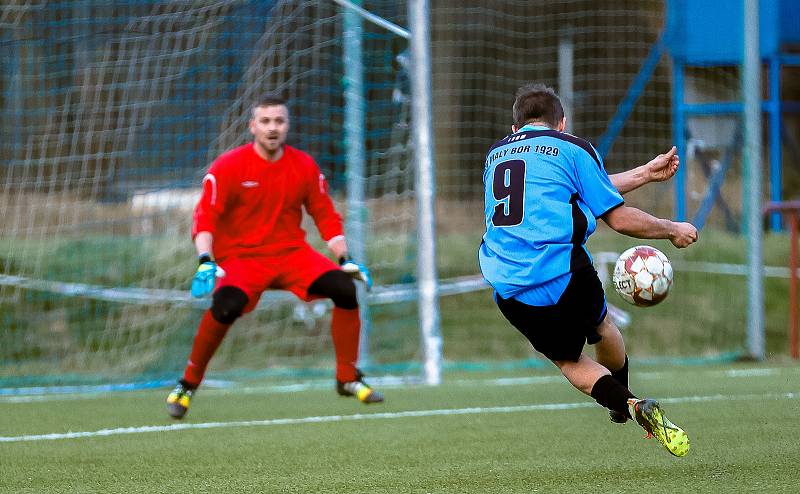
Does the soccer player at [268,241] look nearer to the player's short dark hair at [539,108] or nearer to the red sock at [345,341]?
the red sock at [345,341]

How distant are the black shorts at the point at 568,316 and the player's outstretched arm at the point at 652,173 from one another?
428 mm

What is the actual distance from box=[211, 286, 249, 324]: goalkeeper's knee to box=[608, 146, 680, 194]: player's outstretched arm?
103 inches

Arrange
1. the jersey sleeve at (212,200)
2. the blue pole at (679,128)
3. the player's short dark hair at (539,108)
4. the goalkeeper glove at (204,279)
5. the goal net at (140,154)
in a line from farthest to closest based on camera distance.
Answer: the blue pole at (679,128) < the goal net at (140,154) < the jersey sleeve at (212,200) < the goalkeeper glove at (204,279) < the player's short dark hair at (539,108)

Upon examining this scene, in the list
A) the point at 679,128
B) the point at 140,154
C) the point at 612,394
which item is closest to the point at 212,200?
the point at 140,154

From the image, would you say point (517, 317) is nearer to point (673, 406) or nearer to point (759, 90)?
point (673, 406)

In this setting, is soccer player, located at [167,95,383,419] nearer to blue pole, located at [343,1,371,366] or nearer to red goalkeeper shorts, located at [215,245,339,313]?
red goalkeeper shorts, located at [215,245,339,313]

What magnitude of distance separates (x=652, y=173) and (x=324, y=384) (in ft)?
14.6

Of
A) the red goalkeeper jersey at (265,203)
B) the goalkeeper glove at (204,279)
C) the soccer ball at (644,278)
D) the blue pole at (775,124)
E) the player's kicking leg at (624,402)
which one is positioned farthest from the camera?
the blue pole at (775,124)

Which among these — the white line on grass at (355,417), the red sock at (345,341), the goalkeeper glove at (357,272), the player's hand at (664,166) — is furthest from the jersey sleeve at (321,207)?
the player's hand at (664,166)

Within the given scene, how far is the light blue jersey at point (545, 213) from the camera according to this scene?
483cm

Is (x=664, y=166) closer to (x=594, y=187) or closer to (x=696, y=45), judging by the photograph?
(x=594, y=187)

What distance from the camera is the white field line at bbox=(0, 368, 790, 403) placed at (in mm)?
8398

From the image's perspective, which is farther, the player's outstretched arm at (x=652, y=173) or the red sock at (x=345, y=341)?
the red sock at (x=345, y=341)

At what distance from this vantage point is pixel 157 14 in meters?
9.52
